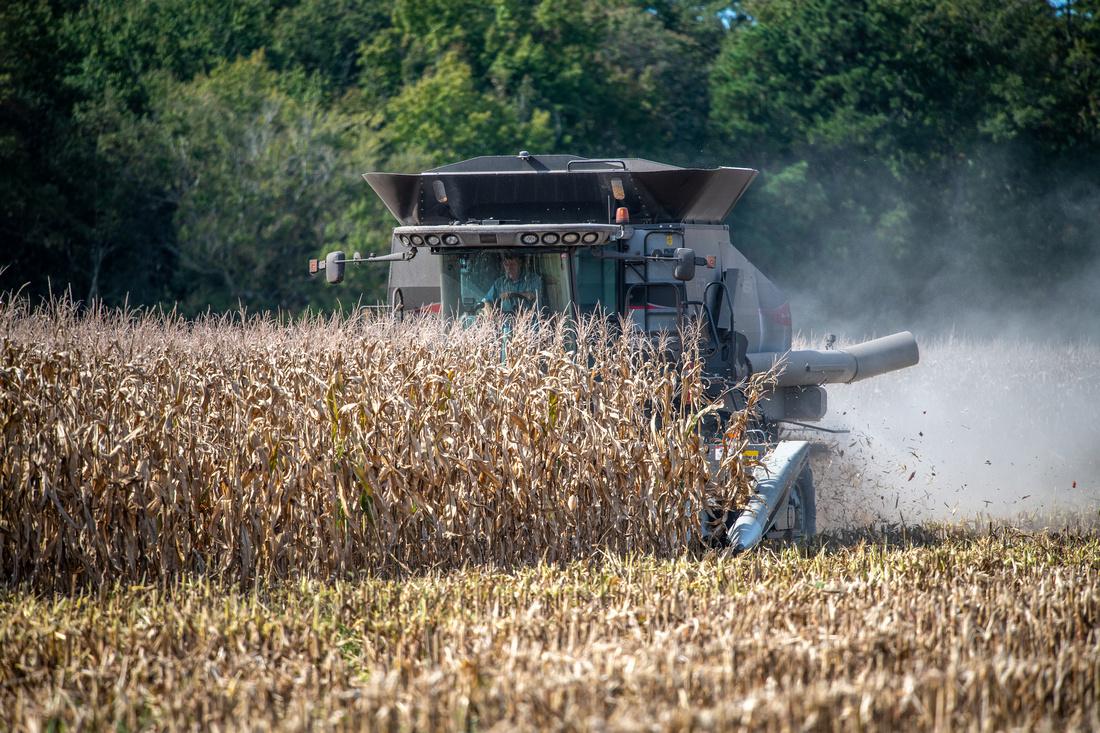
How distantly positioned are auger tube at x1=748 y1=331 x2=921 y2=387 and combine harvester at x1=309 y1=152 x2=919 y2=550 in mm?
52

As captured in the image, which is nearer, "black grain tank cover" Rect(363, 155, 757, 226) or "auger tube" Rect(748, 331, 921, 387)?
"black grain tank cover" Rect(363, 155, 757, 226)

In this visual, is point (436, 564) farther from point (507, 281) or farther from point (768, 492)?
point (507, 281)

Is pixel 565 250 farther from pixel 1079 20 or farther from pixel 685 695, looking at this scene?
pixel 1079 20

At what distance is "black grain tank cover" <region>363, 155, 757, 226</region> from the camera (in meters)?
→ 8.83

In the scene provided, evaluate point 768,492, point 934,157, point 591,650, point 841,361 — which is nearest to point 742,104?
point 934,157

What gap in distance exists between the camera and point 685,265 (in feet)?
26.2

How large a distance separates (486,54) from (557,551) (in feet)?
88.8

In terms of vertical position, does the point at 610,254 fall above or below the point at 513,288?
above

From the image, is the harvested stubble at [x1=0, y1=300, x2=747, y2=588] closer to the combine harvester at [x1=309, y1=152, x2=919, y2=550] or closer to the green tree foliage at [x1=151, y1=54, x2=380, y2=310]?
the combine harvester at [x1=309, y1=152, x2=919, y2=550]

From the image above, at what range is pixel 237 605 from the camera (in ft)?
17.8

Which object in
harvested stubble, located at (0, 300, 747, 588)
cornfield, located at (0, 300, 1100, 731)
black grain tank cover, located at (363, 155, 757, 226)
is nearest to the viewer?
cornfield, located at (0, 300, 1100, 731)

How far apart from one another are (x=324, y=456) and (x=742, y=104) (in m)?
28.0

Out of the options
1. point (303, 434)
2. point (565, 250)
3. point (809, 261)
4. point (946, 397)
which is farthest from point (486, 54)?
point (303, 434)

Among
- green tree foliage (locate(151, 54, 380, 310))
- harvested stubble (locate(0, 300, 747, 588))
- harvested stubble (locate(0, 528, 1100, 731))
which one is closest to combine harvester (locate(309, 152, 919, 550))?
harvested stubble (locate(0, 300, 747, 588))
